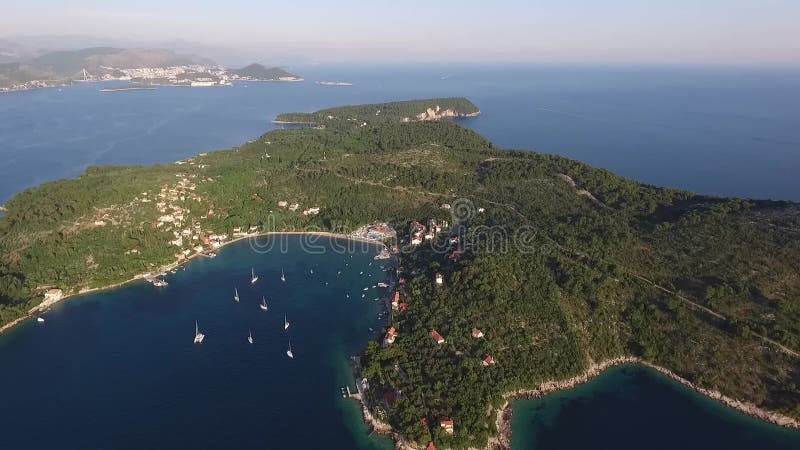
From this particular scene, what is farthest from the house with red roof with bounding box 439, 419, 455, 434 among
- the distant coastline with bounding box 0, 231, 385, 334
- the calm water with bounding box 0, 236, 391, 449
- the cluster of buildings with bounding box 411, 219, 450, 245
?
the distant coastline with bounding box 0, 231, 385, 334

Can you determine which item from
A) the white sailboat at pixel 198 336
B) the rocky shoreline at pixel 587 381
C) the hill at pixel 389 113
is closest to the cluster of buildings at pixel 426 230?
the rocky shoreline at pixel 587 381

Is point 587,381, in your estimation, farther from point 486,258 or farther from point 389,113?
point 389,113

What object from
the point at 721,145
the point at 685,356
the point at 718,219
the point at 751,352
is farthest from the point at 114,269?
the point at 721,145

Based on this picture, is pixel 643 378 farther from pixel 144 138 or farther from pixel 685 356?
pixel 144 138

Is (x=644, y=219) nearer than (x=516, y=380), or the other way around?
(x=516, y=380)

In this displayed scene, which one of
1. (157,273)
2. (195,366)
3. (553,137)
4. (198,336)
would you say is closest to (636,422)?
(195,366)

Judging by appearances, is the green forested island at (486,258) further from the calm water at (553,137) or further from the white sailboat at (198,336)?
the calm water at (553,137)
